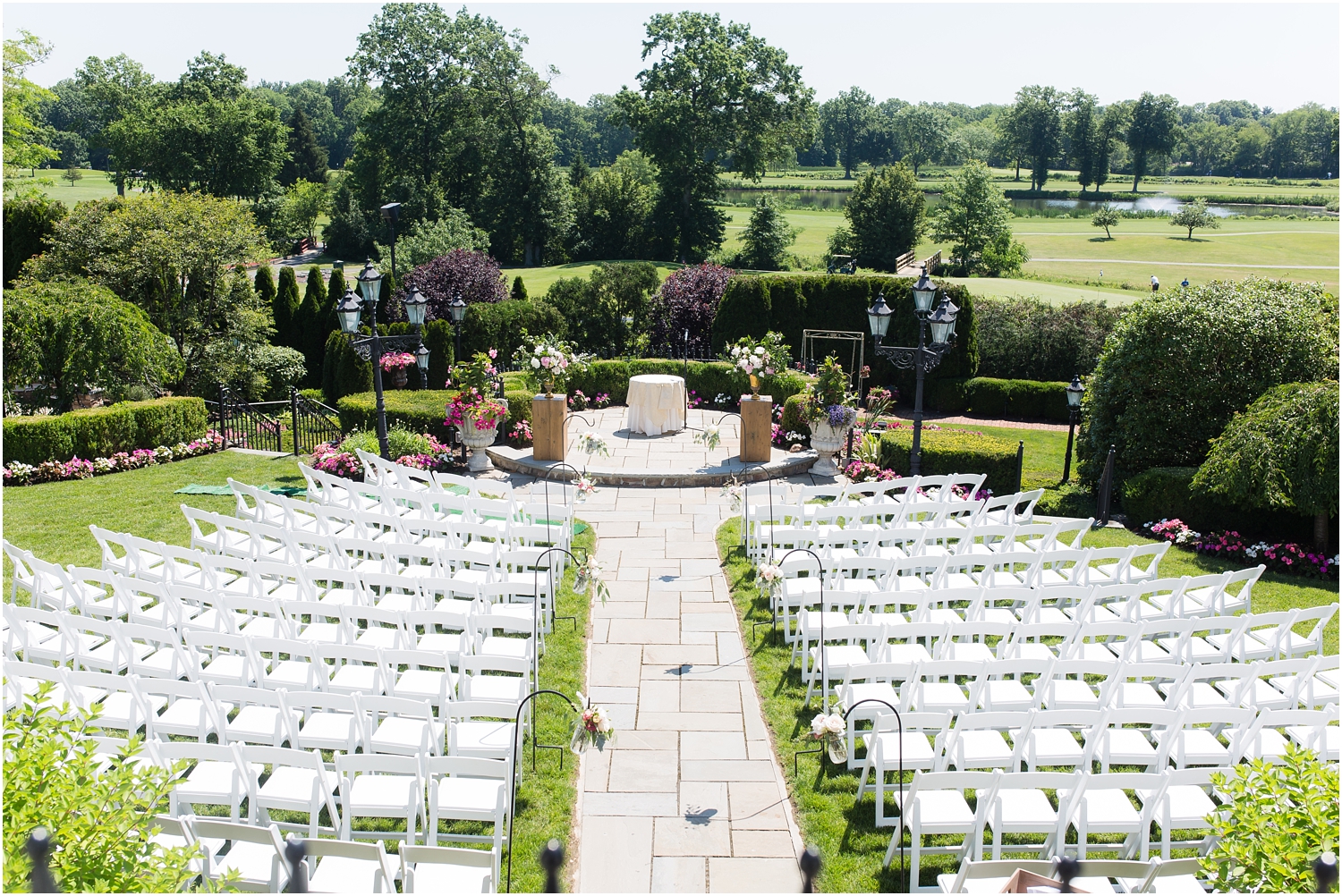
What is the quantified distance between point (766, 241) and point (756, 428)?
35270 mm

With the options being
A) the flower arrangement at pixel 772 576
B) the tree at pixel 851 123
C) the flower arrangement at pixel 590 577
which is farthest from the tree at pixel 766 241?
the flower arrangement at pixel 590 577

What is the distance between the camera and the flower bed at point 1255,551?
11.0 m

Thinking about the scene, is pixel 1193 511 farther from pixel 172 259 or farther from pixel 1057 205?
pixel 1057 205

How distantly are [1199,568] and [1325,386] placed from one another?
2.53 m

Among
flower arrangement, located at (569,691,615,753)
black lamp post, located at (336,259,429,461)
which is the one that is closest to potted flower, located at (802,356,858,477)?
black lamp post, located at (336,259,429,461)

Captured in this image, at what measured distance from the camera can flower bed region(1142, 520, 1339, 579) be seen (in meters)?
11.0

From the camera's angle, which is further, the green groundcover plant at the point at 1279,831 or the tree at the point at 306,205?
the tree at the point at 306,205

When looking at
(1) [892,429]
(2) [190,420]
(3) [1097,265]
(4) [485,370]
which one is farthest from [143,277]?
(3) [1097,265]

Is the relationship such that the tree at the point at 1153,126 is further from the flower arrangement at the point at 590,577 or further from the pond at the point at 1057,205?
the flower arrangement at the point at 590,577

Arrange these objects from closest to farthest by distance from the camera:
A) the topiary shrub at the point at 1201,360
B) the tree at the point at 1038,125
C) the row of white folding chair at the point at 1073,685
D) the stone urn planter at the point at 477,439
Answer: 1. the row of white folding chair at the point at 1073,685
2. the topiary shrub at the point at 1201,360
3. the stone urn planter at the point at 477,439
4. the tree at the point at 1038,125

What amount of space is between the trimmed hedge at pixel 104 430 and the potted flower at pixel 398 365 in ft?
13.9

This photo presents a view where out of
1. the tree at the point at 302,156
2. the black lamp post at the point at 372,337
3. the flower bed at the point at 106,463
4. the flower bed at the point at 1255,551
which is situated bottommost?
the flower bed at the point at 1255,551

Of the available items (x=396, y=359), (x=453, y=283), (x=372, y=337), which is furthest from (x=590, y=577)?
(x=453, y=283)

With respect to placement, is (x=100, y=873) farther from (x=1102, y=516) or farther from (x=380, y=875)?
(x=1102, y=516)
